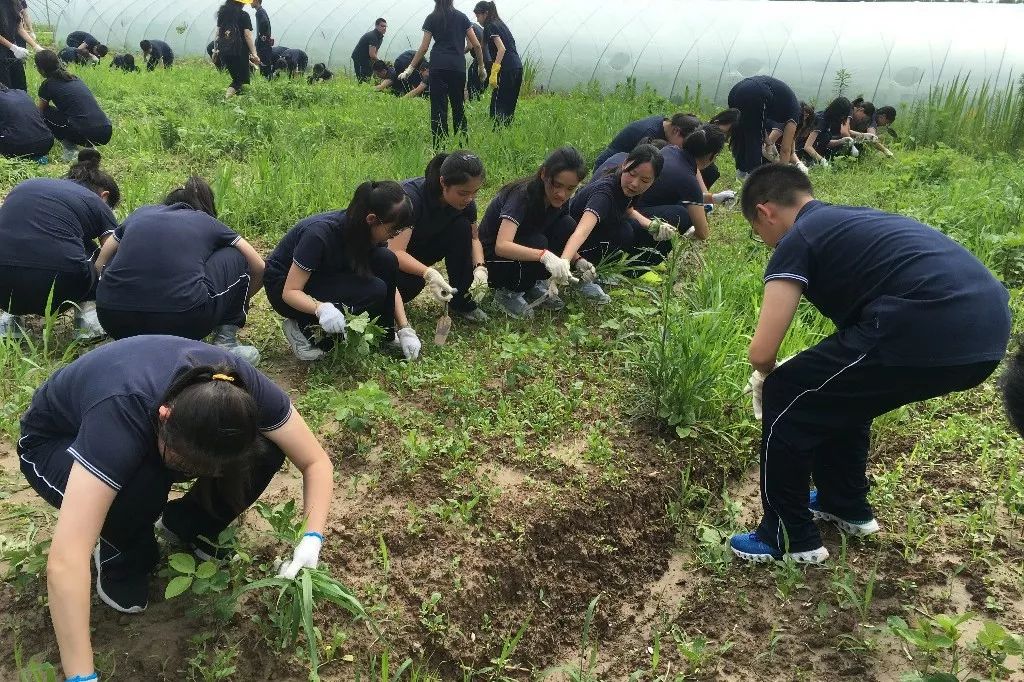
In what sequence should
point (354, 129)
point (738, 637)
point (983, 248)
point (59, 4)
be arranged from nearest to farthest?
point (738, 637)
point (983, 248)
point (354, 129)
point (59, 4)

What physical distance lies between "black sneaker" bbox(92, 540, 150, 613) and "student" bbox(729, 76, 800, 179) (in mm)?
6152

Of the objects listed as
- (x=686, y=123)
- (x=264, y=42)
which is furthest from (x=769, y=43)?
(x=264, y=42)

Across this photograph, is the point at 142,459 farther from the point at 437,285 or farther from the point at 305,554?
the point at 437,285

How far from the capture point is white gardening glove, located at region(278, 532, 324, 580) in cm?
195

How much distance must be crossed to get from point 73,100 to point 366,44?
7251 mm

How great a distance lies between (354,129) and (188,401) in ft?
19.3

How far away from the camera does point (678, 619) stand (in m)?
2.48

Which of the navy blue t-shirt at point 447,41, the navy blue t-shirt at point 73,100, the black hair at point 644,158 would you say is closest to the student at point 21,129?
the navy blue t-shirt at point 73,100

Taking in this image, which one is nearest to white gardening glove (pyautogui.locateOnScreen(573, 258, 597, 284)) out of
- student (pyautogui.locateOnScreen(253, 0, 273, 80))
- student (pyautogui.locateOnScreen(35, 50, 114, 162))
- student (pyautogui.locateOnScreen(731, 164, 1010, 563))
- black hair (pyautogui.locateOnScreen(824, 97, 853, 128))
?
student (pyautogui.locateOnScreen(731, 164, 1010, 563))

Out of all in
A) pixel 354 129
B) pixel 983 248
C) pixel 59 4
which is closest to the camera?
pixel 983 248

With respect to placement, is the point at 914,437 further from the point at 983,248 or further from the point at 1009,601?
the point at 983,248

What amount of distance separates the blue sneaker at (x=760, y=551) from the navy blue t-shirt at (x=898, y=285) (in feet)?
2.43

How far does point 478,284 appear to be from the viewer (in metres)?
3.78

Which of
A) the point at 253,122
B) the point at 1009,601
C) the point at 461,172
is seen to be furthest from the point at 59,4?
the point at 1009,601
